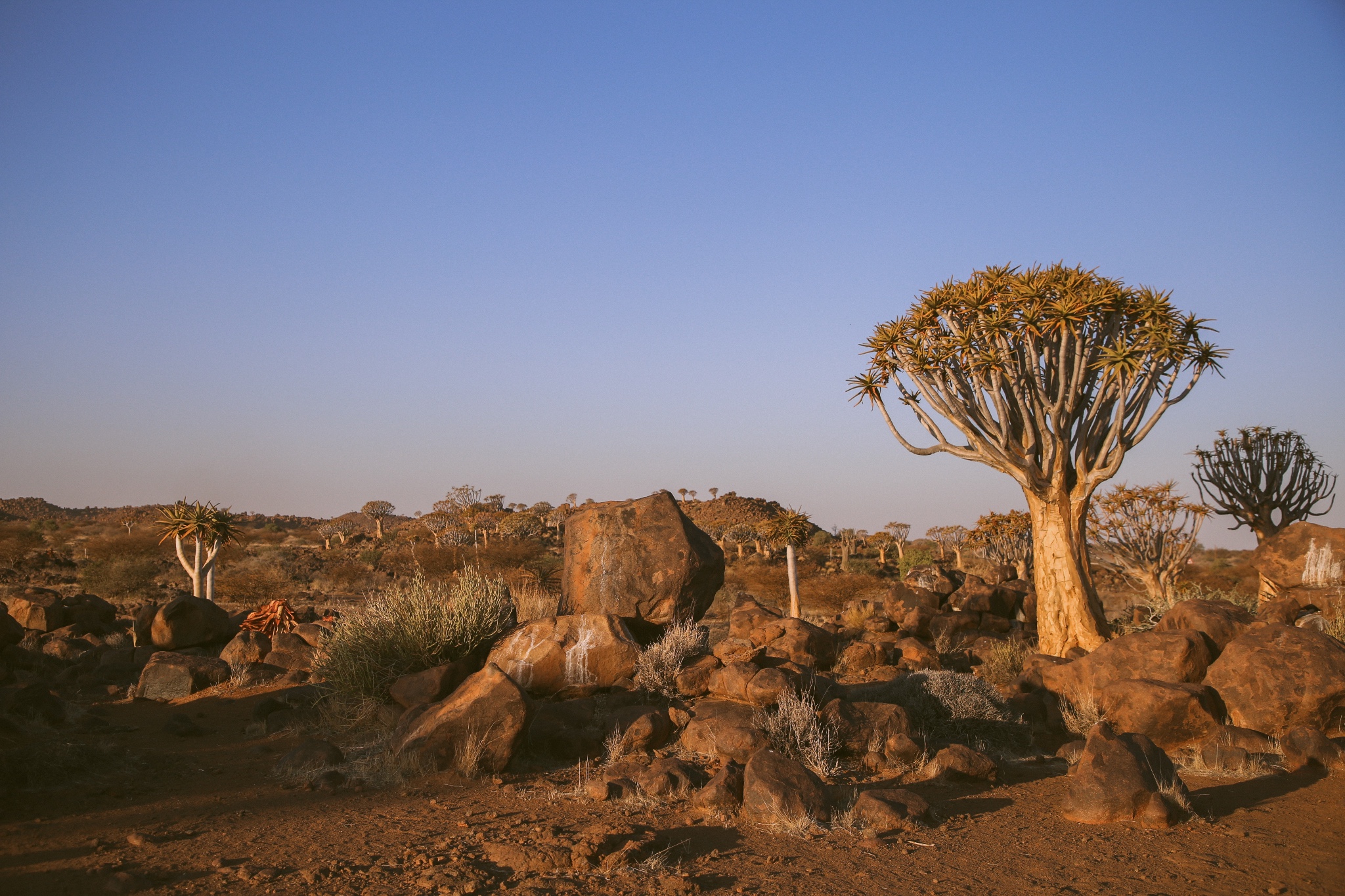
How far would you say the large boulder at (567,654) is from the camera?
8.78 m

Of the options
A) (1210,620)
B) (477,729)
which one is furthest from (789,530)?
(477,729)

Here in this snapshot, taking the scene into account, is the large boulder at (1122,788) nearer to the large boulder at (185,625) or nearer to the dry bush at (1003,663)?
the dry bush at (1003,663)

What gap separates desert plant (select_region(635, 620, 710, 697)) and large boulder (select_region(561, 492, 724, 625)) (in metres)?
0.68

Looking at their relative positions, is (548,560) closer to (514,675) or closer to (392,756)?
(514,675)

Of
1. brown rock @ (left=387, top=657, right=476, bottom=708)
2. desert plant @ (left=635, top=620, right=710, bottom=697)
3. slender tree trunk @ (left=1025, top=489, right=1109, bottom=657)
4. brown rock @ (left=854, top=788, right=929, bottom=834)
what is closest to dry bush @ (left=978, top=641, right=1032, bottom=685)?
slender tree trunk @ (left=1025, top=489, right=1109, bottom=657)

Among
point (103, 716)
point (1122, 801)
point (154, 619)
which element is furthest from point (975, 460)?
point (154, 619)

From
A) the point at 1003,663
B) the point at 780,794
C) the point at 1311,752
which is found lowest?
the point at 1003,663

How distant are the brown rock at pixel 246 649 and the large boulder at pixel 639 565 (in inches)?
191

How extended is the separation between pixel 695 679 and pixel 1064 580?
24.2ft

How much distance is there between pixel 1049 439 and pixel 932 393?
1.98 meters

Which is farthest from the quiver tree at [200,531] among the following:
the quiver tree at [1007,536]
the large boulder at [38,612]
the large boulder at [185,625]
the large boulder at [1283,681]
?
the quiver tree at [1007,536]

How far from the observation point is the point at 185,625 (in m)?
13.4

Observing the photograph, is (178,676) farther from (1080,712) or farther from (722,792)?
(1080,712)

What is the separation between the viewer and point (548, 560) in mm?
28266
